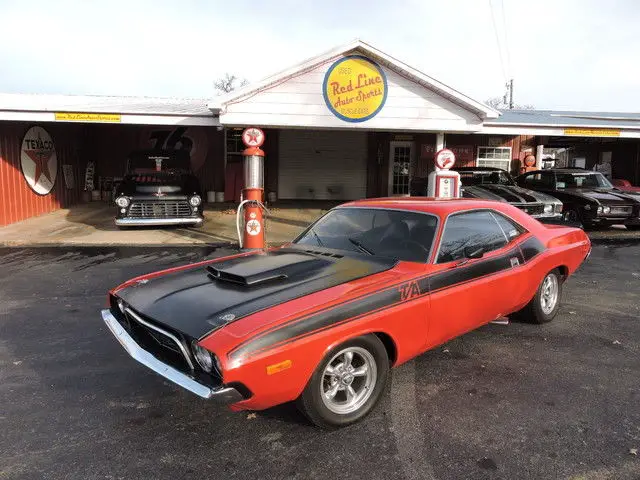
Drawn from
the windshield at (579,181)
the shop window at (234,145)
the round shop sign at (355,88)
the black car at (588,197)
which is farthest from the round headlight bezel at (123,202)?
the windshield at (579,181)

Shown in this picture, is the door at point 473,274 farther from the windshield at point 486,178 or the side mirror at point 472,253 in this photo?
the windshield at point 486,178

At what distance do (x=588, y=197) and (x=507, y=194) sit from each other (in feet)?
6.93

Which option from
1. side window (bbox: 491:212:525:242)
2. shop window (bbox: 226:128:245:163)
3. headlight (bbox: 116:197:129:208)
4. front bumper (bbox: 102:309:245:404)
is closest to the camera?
front bumper (bbox: 102:309:245:404)

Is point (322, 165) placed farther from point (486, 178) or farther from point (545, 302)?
point (545, 302)

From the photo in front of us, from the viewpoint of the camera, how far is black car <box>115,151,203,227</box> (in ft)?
36.7

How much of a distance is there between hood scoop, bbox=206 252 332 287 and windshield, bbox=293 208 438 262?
0.39m

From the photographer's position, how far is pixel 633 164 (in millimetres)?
19656

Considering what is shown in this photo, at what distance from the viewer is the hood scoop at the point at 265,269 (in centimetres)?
321

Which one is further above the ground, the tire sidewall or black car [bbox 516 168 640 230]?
black car [bbox 516 168 640 230]

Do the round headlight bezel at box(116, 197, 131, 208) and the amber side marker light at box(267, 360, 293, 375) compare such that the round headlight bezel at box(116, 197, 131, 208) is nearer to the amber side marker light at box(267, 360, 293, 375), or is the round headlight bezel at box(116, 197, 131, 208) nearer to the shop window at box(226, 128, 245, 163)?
the shop window at box(226, 128, 245, 163)

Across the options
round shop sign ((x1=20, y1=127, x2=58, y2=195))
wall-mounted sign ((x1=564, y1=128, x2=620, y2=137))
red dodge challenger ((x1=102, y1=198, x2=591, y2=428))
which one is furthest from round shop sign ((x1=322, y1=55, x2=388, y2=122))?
round shop sign ((x1=20, y1=127, x2=58, y2=195))

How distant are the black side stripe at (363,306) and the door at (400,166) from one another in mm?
14722

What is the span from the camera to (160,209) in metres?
11.4

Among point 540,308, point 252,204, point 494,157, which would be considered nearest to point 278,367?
point 540,308
